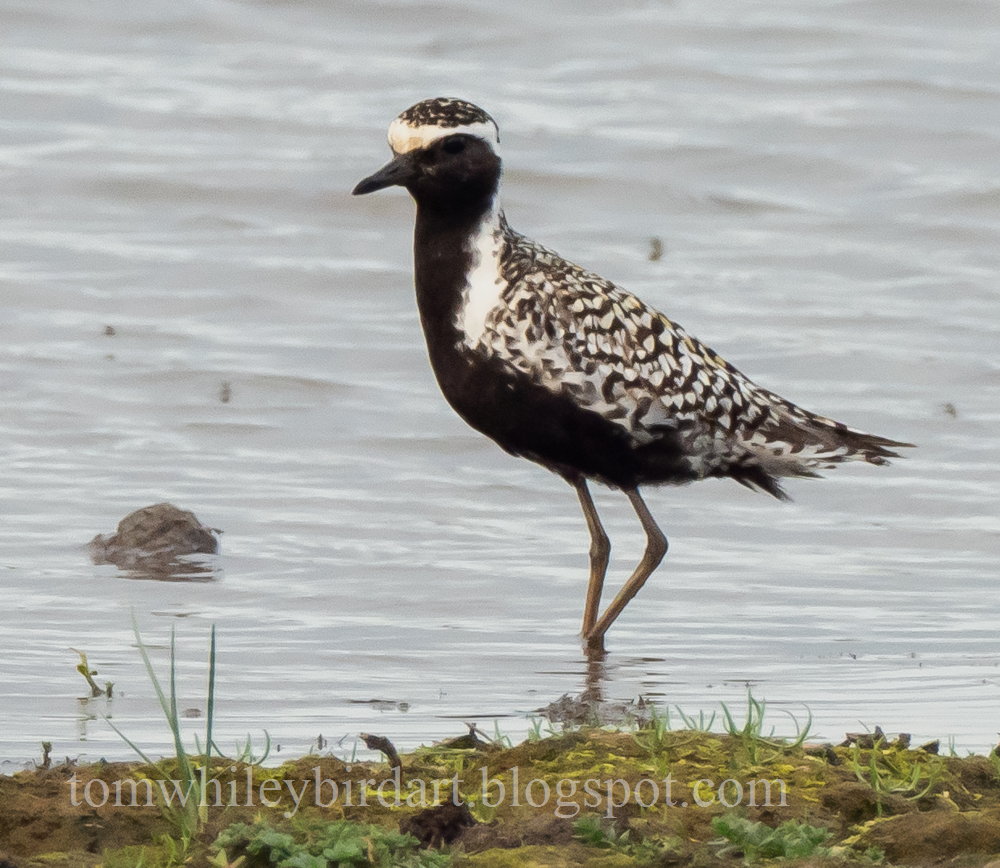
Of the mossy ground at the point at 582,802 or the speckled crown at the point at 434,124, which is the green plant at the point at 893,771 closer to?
the mossy ground at the point at 582,802

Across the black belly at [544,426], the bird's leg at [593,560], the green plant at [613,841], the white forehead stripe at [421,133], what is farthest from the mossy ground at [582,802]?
the white forehead stripe at [421,133]

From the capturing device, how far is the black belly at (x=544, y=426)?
777cm

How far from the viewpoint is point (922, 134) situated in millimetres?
19828

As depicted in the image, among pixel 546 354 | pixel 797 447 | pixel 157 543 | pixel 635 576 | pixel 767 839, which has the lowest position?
pixel 767 839

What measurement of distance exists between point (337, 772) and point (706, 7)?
63.6ft

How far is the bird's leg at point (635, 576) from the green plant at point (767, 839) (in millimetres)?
3891

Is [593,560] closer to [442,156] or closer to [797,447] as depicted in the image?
[797,447]

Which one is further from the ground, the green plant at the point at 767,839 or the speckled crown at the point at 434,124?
the speckled crown at the point at 434,124

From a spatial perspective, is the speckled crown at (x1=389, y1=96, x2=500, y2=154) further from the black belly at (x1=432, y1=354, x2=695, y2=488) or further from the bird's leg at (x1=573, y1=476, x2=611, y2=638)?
the bird's leg at (x1=573, y1=476, x2=611, y2=638)

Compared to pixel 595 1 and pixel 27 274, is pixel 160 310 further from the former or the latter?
pixel 595 1

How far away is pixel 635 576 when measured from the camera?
336 inches

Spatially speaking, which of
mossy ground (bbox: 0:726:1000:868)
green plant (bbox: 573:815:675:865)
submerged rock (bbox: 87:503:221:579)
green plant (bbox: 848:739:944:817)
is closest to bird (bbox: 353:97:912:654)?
submerged rock (bbox: 87:503:221:579)

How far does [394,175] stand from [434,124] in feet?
0.86

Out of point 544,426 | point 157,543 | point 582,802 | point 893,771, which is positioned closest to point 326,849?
point 582,802
